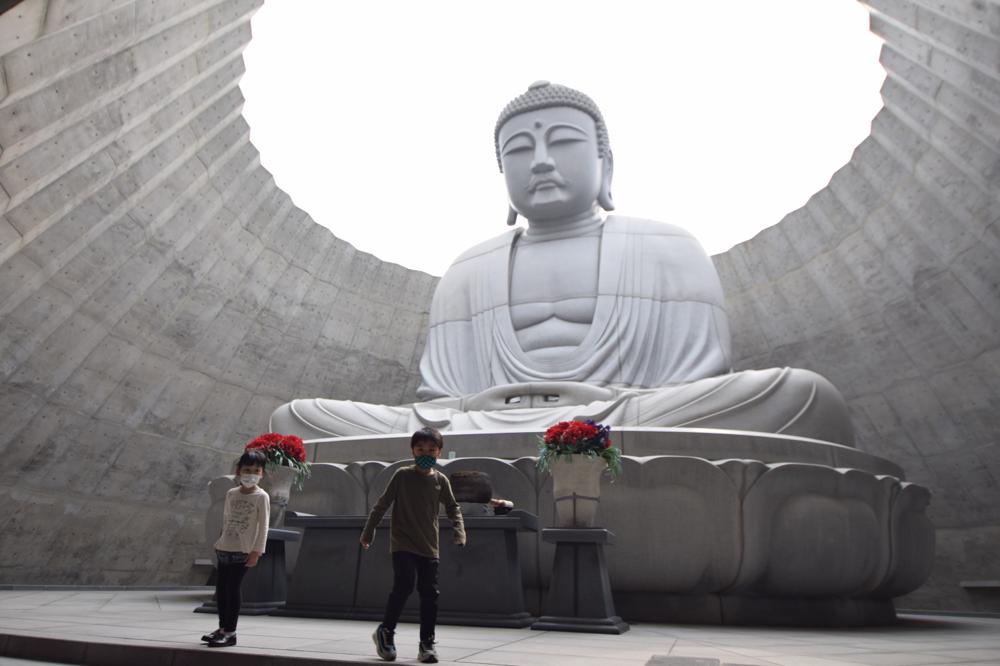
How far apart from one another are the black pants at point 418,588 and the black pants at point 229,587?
0.53 metres

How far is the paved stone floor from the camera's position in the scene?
2490 millimetres

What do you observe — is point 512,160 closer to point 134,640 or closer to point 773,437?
point 773,437

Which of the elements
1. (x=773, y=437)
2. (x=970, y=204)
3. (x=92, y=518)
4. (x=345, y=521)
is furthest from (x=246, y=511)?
(x=970, y=204)

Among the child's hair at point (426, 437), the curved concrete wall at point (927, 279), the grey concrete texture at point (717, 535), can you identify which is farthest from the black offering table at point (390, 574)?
the curved concrete wall at point (927, 279)

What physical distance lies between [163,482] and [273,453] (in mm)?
3644

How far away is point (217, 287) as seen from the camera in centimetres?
771

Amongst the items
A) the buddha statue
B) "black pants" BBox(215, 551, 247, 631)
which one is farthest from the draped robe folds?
"black pants" BBox(215, 551, 247, 631)

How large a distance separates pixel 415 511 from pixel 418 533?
0.08 metres

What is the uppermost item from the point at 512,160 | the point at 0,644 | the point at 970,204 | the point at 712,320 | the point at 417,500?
the point at 512,160

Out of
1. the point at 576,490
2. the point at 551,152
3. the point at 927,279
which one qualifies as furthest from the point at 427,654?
the point at 927,279

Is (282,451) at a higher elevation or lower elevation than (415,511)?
higher

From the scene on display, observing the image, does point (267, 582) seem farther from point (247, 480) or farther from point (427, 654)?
point (427, 654)

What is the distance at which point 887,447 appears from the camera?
289 inches

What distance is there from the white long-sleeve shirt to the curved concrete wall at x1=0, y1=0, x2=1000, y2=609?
3526 millimetres
